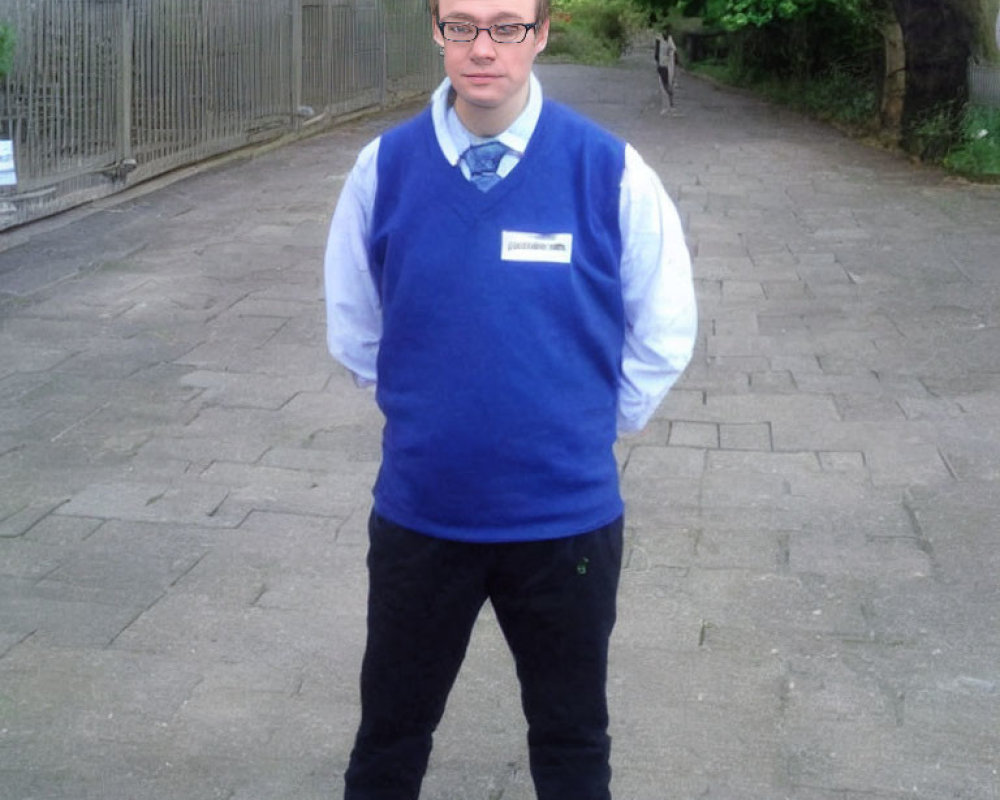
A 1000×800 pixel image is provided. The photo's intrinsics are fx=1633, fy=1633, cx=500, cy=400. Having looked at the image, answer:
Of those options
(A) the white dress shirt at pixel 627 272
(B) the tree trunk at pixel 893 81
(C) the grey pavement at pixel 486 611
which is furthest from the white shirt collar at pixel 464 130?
(B) the tree trunk at pixel 893 81

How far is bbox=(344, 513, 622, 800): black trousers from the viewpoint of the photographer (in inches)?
112

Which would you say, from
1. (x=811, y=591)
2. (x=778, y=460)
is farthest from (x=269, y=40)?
(x=811, y=591)

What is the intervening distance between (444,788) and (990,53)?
1323cm

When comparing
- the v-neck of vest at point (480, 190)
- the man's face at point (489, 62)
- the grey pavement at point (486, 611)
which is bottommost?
the grey pavement at point (486, 611)

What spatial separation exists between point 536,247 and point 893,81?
1479 centimetres

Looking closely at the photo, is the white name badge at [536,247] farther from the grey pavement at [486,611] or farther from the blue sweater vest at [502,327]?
the grey pavement at [486,611]

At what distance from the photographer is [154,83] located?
12.1 m

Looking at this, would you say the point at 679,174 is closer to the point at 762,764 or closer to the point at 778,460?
the point at 778,460

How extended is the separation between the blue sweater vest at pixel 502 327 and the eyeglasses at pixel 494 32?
0.50 feet

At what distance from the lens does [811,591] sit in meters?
4.85

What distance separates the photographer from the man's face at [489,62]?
105 inches

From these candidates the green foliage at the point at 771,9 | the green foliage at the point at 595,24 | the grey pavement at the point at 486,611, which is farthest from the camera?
the green foliage at the point at 595,24

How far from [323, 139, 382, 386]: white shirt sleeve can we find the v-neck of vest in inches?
6.1

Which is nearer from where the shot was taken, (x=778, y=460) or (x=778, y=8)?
(x=778, y=460)
